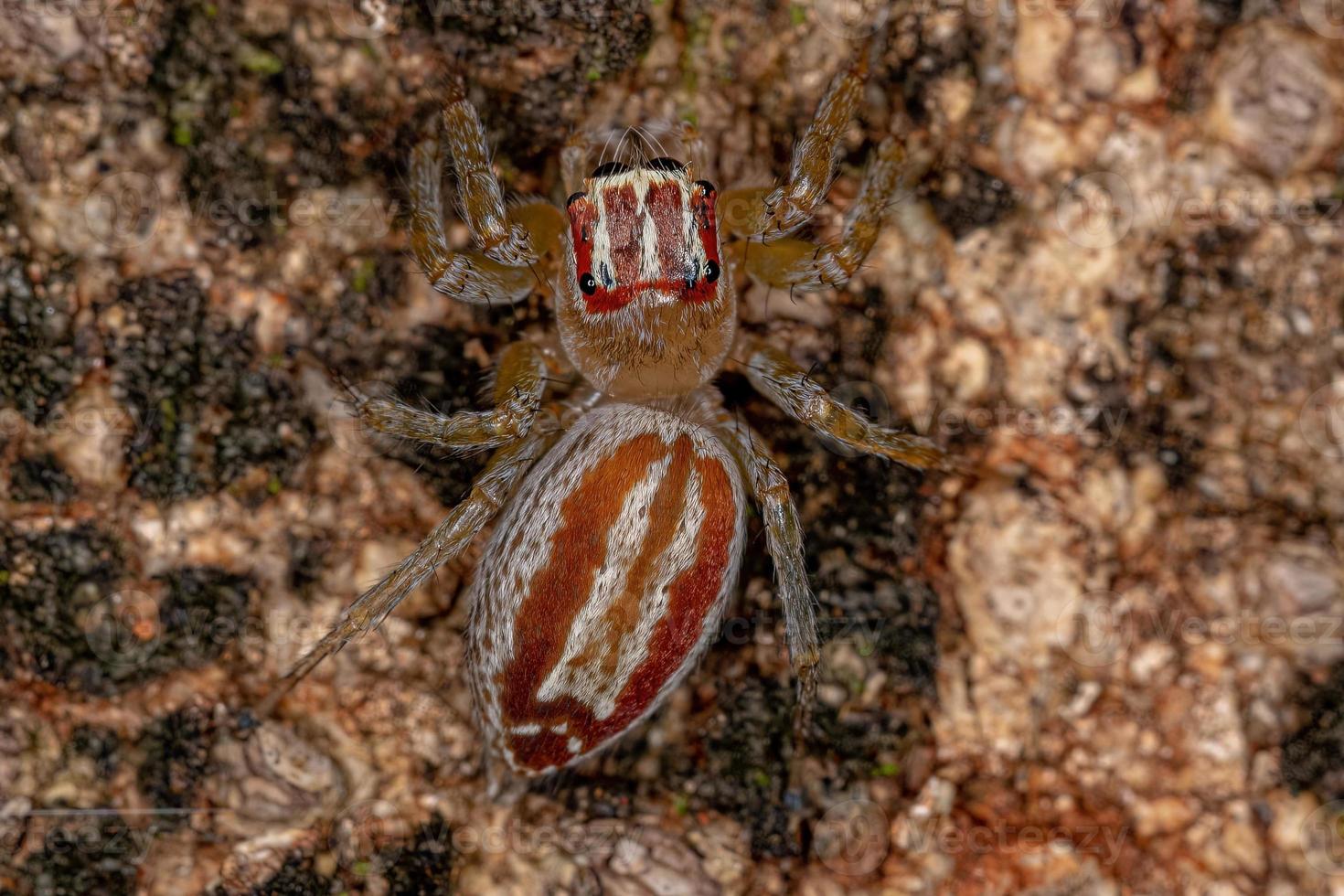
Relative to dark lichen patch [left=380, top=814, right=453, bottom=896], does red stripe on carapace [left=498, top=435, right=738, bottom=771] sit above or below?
above

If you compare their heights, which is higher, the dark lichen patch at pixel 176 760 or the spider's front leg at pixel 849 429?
the spider's front leg at pixel 849 429

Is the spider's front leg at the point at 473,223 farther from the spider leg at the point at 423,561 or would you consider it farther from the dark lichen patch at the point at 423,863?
the dark lichen patch at the point at 423,863

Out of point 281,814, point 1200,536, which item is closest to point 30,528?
point 281,814

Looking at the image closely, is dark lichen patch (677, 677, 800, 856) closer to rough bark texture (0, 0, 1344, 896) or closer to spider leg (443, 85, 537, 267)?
rough bark texture (0, 0, 1344, 896)

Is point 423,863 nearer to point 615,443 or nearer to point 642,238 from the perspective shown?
point 615,443

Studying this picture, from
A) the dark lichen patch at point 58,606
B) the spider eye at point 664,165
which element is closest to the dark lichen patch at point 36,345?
the dark lichen patch at point 58,606

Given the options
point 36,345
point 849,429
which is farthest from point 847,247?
point 36,345

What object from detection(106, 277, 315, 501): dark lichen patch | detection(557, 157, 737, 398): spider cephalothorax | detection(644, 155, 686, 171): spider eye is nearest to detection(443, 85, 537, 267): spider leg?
detection(557, 157, 737, 398): spider cephalothorax
